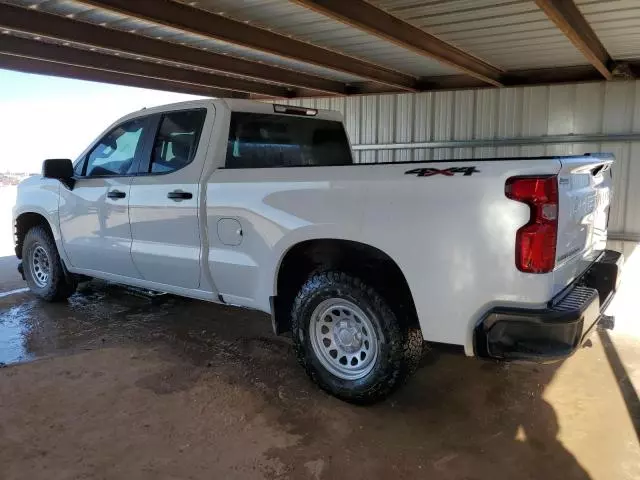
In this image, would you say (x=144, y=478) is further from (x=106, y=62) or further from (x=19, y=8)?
(x=106, y=62)

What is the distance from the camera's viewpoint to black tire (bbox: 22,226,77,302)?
5.71 meters

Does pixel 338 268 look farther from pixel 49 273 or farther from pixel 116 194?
pixel 49 273

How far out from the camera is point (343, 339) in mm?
3473

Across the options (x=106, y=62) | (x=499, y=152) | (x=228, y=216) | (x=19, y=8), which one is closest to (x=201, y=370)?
(x=228, y=216)

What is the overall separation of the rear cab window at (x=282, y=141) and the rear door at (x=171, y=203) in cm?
27

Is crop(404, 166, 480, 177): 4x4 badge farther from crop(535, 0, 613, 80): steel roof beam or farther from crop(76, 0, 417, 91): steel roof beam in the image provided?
crop(76, 0, 417, 91): steel roof beam

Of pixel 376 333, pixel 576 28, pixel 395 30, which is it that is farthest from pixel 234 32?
pixel 376 333

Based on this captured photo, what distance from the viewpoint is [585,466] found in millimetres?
2816

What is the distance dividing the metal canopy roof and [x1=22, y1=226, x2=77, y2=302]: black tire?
2.16 meters

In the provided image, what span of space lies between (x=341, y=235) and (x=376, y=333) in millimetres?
647

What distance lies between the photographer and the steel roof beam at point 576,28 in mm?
4305

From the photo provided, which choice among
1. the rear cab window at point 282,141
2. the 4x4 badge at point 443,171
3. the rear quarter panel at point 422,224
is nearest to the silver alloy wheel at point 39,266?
the rear cab window at point 282,141

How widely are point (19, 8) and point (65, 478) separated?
4.62 metres

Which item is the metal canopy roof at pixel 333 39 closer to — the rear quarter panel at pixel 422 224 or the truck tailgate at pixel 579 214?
the truck tailgate at pixel 579 214
